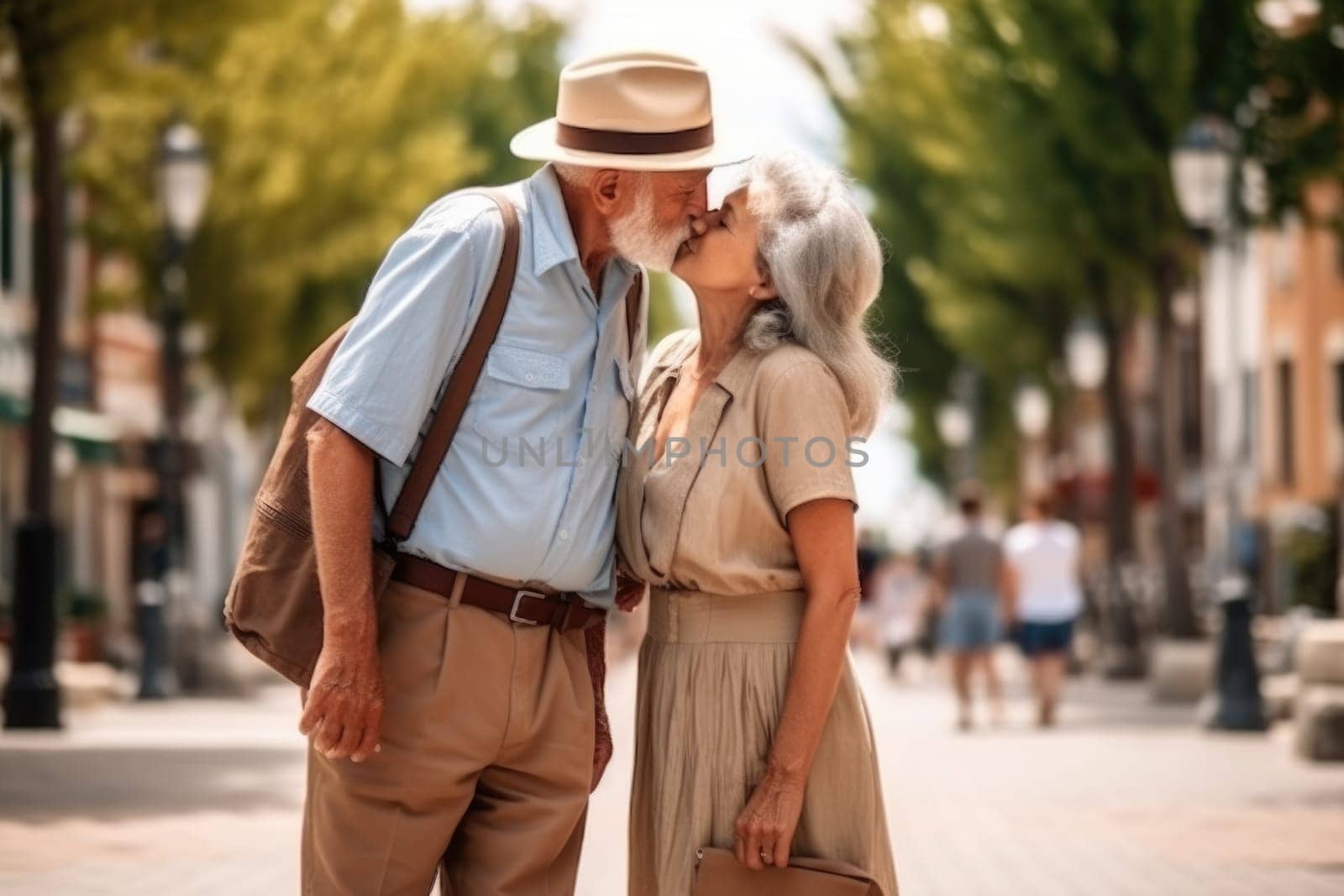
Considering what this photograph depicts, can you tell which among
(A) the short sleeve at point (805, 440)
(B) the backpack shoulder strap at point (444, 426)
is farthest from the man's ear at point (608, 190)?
(A) the short sleeve at point (805, 440)

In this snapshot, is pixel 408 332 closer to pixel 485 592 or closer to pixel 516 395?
pixel 516 395

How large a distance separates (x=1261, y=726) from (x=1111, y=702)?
4.97 meters

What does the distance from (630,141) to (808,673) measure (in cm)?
96

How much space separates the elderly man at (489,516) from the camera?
13.3 ft

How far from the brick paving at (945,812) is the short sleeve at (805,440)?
14.2 feet

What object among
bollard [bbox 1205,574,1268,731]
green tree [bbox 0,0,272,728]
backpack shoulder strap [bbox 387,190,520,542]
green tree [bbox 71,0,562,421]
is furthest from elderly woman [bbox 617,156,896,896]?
green tree [bbox 71,0,562,421]

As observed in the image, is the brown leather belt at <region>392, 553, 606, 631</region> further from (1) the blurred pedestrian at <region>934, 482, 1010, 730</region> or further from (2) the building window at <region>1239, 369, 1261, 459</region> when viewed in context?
(2) the building window at <region>1239, 369, 1261, 459</region>

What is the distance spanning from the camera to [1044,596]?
18.9m

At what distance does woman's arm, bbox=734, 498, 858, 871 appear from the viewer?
14.0 ft

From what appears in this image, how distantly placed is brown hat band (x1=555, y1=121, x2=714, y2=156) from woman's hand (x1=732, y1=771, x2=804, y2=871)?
108 centimetres

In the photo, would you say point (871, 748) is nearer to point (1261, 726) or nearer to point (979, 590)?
point (1261, 726)

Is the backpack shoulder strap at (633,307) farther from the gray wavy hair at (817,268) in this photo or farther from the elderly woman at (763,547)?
the gray wavy hair at (817,268)

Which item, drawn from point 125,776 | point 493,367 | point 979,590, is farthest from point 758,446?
point 979,590

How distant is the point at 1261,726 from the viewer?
16.7 m
